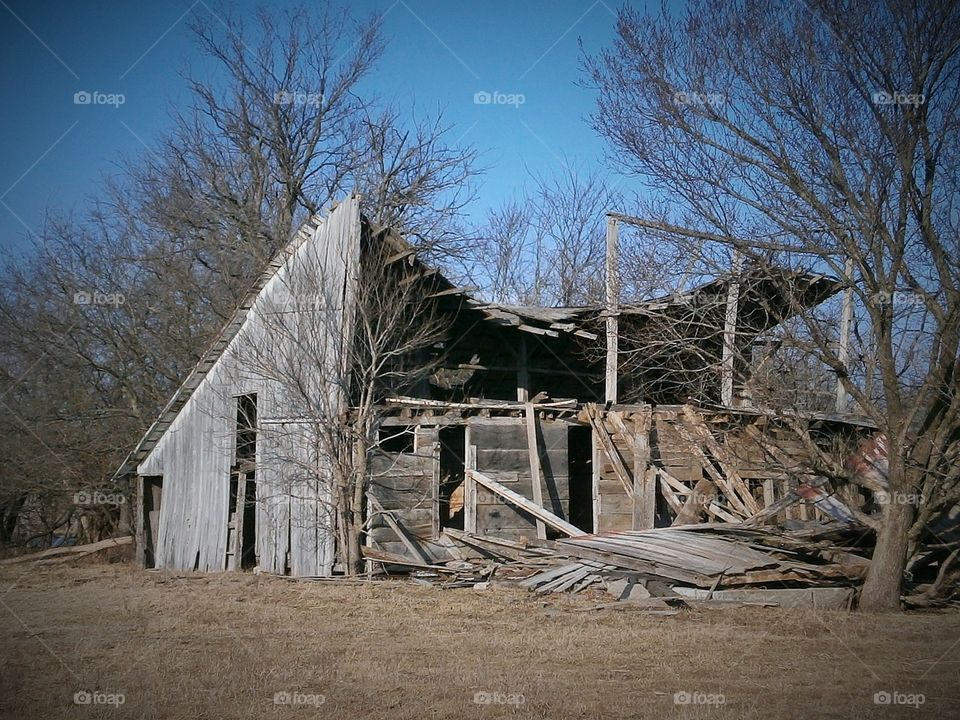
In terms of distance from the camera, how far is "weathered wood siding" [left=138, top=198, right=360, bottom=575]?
16047 mm

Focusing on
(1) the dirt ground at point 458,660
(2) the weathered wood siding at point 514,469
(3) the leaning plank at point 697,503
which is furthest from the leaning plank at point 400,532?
(3) the leaning plank at point 697,503

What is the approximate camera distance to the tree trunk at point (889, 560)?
1191 centimetres

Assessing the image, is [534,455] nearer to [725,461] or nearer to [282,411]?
[725,461]

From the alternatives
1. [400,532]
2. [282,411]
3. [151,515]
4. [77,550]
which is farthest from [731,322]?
[77,550]

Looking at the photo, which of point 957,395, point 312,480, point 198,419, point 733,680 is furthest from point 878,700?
point 198,419

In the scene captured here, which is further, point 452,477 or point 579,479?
point 579,479

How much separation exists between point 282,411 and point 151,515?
5.20 metres

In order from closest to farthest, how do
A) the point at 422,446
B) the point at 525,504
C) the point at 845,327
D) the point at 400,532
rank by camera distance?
1. the point at 845,327
2. the point at 400,532
3. the point at 525,504
4. the point at 422,446

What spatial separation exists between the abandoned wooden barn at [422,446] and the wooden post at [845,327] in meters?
0.70

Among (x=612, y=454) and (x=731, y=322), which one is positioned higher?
(x=731, y=322)

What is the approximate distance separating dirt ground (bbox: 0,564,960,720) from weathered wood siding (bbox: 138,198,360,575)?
2.85m

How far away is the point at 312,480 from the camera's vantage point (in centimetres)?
1611

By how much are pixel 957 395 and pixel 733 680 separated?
5.11 metres

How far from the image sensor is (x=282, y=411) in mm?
16875
